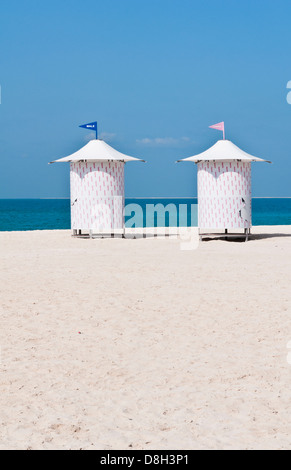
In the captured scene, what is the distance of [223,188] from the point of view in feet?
53.0

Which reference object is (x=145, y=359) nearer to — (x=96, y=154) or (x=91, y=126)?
Result: (x=96, y=154)

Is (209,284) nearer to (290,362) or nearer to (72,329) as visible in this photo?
(72,329)

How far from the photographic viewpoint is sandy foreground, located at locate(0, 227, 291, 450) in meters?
3.96

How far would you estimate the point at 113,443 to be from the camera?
3766 mm

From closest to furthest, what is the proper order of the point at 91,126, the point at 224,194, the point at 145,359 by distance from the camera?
the point at 145,359
the point at 224,194
the point at 91,126

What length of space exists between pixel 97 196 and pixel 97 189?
0.63 ft

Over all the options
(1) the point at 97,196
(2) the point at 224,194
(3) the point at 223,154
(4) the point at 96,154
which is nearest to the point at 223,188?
(2) the point at 224,194

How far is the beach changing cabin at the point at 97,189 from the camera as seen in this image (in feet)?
56.1

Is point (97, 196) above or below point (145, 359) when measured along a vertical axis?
above

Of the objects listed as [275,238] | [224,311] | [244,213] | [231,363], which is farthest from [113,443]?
[275,238]

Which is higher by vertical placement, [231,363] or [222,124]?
[222,124]

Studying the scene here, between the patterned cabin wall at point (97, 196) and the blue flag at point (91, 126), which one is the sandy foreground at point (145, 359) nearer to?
the patterned cabin wall at point (97, 196)

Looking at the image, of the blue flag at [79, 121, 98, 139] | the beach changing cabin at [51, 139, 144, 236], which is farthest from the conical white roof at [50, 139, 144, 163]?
the blue flag at [79, 121, 98, 139]
